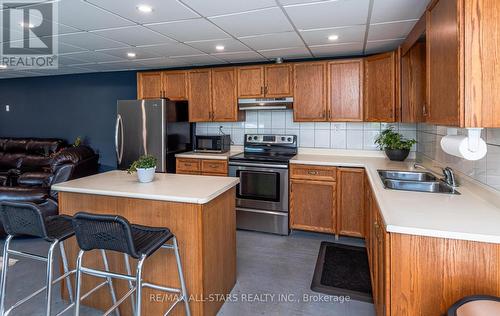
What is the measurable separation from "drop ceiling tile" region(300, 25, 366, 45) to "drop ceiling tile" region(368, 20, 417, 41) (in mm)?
85

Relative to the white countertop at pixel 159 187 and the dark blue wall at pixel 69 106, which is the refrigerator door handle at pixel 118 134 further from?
the white countertop at pixel 159 187

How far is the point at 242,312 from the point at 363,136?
8.79 feet

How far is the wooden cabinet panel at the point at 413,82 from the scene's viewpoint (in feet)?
8.65

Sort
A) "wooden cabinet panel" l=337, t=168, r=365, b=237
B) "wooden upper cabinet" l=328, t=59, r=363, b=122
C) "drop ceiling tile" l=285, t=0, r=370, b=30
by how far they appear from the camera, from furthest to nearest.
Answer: "wooden upper cabinet" l=328, t=59, r=363, b=122, "wooden cabinet panel" l=337, t=168, r=365, b=237, "drop ceiling tile" l=285, t=0, r=370, b=30

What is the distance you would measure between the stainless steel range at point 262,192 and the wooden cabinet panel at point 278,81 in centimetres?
82

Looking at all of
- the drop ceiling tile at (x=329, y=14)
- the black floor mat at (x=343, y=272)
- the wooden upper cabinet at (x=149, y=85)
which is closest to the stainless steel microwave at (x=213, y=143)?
the wooden upper cabinet at (x=149, y=85)

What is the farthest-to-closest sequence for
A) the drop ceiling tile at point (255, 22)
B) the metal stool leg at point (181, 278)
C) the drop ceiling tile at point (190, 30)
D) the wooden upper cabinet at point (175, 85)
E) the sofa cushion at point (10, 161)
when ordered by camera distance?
1. the sofa cushion at point (10, 161)
2. the wooden upper cabinet at point (175, 85)
3. the drop ceiling tile at point (190, 30)
4. the drop ceiling tile at point (255, 22)
5. the metal stool leg at point (181, 278)

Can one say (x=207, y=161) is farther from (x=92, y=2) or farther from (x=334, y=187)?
(x=92, y=2)

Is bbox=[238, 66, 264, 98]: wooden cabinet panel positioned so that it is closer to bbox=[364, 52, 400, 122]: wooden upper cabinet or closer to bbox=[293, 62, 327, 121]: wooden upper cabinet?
bbox=[293, 62, 327, 121]: wooden upper cabinet

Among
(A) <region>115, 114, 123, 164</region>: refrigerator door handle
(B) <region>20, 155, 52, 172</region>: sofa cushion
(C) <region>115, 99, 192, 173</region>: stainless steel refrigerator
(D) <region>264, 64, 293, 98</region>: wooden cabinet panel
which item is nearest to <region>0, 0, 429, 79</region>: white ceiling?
(D) <region>264, 64, 293, 98</region>: wooden cabinet panel

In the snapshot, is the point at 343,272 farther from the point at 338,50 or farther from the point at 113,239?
the point at 338,50

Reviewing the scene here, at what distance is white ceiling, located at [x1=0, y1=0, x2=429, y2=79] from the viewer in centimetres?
223

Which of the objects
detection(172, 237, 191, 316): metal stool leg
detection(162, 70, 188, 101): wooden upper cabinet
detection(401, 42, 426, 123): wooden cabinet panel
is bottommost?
detection(172, 237, 191, 316): metal stool leg

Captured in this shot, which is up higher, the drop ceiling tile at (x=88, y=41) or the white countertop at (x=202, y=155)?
the drop ceiling tile at (x=88, y=41)
